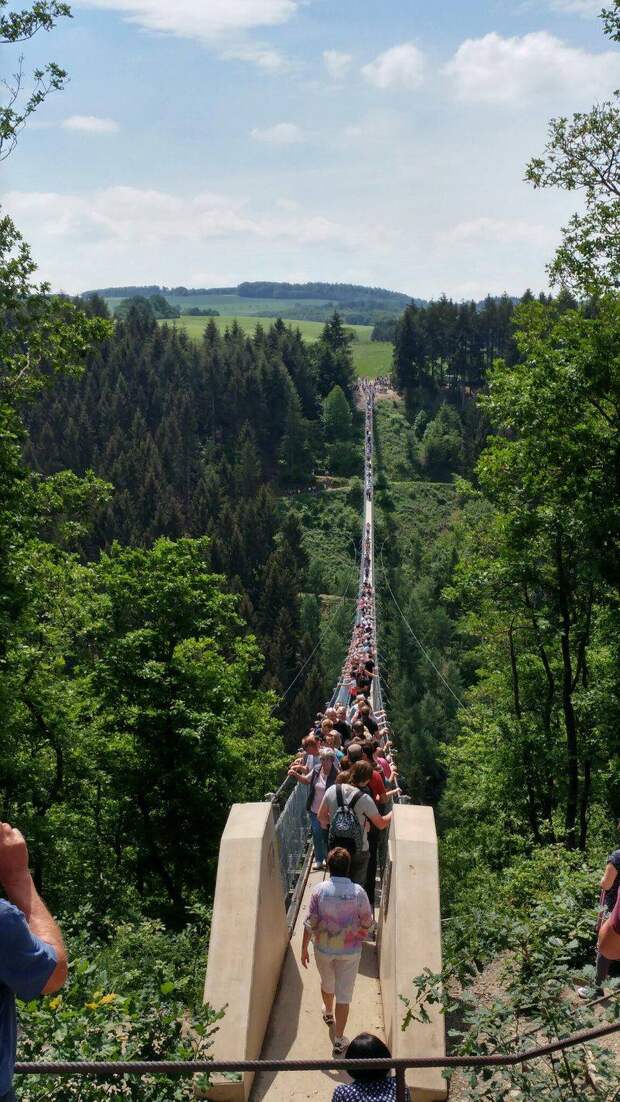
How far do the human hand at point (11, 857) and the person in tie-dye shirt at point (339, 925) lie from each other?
331 centimetres

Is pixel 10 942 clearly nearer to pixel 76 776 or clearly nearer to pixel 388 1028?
pixel 388 1028

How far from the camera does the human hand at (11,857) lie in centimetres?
274

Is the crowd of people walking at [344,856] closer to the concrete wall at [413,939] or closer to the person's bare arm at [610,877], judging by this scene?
the concrete wall at [413,939]

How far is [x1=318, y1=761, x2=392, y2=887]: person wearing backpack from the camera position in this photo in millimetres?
6832

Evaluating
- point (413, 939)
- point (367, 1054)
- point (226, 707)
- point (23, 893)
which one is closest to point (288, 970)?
point (413, 939)

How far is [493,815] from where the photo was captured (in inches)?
798

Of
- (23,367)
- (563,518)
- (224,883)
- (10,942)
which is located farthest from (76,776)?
(10,942)

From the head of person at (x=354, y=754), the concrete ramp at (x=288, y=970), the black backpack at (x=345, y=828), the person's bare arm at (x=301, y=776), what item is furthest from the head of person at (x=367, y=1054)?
the person's bare arm at (x=301, y=776)

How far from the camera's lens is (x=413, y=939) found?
584cm

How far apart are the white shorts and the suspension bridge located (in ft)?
0.87

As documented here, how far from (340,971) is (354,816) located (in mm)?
1184

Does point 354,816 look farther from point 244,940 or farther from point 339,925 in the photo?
point 244,940

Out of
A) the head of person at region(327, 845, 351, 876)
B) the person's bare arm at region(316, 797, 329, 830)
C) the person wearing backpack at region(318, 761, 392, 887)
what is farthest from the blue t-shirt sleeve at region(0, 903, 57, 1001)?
the person's bare arm at region(316, 797, 329, 830)

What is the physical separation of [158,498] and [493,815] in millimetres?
75074
